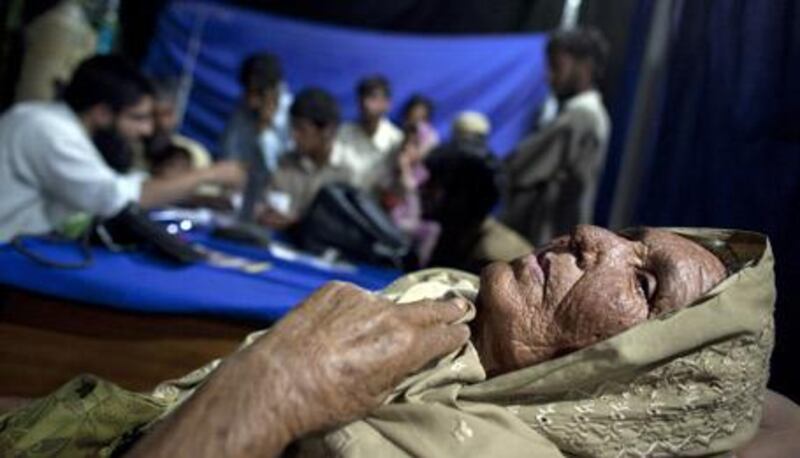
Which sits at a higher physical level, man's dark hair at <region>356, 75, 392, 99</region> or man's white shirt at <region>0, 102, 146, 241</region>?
man's dark hair at <region>356, 75, 392, 99</region>

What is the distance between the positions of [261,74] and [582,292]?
4.31 metres

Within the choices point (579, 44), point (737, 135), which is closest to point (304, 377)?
point (737, 135)

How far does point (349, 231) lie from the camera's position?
300 cm

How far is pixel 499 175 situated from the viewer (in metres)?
2.83

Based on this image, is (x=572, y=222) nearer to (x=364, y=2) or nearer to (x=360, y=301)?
(x=360, y=301)

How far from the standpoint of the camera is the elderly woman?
101 centimetres

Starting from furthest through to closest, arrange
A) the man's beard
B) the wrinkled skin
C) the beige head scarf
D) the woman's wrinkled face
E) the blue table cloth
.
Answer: the man's beard < the blue table cloth < the woman's wrinkled face < the beige head scarf < the wrinkled skin

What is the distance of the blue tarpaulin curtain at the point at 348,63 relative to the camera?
6.77 meters

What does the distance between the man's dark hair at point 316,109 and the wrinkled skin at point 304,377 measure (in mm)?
2802

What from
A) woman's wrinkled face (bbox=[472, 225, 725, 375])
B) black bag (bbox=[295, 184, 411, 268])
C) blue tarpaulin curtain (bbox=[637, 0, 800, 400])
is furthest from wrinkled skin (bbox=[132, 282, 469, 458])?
black bag (bbox=[295, 184, 411, 268])

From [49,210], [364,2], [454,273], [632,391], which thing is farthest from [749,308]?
[364,2]

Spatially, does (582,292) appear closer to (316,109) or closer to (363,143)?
(316,109)

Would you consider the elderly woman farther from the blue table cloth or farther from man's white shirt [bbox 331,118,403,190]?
man's white shirt [bbox 331,118,403,190]

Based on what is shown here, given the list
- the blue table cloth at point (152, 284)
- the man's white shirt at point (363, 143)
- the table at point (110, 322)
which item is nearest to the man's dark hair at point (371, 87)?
the man's white shirt at point (363, 143)
